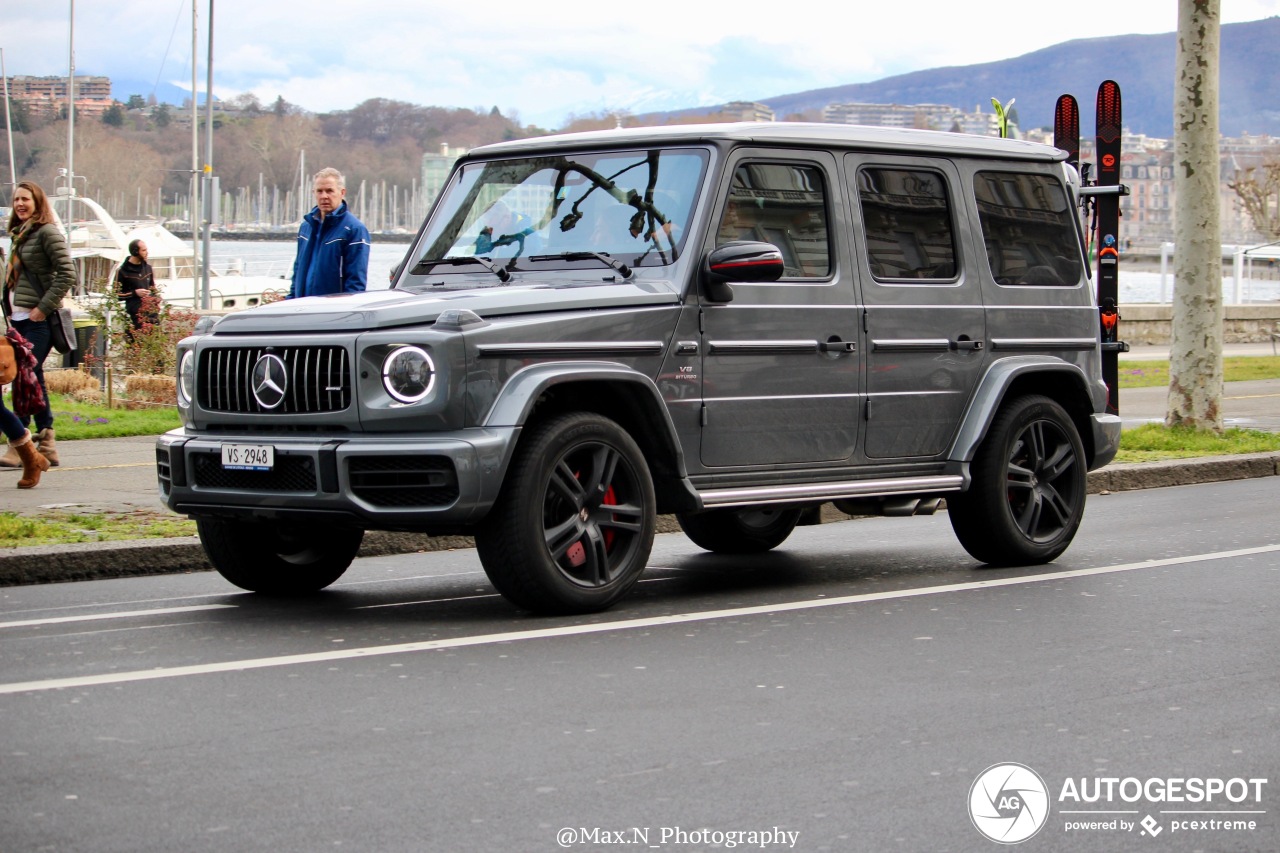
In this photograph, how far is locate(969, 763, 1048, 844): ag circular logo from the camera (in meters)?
4.55

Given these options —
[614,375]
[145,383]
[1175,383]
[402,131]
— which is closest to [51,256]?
[145,383]

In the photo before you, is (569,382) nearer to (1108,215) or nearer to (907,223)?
(907,223)

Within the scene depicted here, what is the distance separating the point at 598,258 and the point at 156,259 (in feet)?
157

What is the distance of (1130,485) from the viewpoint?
14203mm

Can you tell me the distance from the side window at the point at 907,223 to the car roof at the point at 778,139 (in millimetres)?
144

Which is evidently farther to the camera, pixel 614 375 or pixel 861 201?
pixel 861 201

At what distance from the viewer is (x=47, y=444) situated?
12742mm

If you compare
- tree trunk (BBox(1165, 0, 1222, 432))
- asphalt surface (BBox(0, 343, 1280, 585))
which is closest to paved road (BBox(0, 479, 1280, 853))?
asphalt surface (BBox(0, 343, 1280, 585))

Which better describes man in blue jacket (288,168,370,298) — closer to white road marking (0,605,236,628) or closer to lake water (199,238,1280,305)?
white road marking (0,605,236,628)

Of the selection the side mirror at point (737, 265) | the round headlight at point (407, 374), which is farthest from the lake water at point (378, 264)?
the round headlight at point (407, 374)

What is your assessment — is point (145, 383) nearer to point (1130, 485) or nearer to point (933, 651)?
point (1130, 485)

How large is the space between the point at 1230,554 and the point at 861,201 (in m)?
2.92

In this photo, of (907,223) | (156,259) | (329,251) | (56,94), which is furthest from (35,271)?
(56,94)

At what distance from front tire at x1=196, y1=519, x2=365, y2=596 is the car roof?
2008 millimetres
